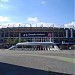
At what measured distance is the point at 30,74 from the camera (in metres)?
11.3

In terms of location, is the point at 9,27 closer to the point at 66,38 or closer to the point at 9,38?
the point at 9,38

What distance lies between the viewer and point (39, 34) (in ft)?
418

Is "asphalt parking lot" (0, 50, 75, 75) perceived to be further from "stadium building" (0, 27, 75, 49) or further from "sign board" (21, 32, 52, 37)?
"sign board" (21, 32, 52, 37)

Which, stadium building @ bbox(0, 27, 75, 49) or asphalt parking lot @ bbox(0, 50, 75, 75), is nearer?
asphalt parking lot @ bbox(0, 50, 75, 75)

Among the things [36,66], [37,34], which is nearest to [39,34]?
[37,34]

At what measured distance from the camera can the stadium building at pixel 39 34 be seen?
125 metres

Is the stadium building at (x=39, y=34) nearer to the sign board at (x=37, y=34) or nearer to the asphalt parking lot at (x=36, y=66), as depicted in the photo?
the sign board at (x=37, y=34)

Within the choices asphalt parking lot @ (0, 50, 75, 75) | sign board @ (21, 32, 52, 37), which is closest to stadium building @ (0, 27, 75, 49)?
sign board @ (21, 32, 52, 37)

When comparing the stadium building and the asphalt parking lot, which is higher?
the stadium building

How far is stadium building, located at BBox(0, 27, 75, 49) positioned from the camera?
125188 millimetres

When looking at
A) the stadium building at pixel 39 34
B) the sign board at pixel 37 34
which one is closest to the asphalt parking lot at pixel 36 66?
the stadium building at pixel 39 34

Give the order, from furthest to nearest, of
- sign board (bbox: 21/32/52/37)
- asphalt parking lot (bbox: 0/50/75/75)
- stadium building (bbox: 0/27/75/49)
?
1. sign board (bbox: 21/32/52/37)
2. stadium building (bbox: 0/27/75/49)
3. asphalt parking lot (bbox: 0/50/75/75)

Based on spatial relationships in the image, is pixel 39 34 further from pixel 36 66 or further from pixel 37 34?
pixel 36 66

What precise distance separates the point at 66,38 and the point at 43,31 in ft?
45.2
